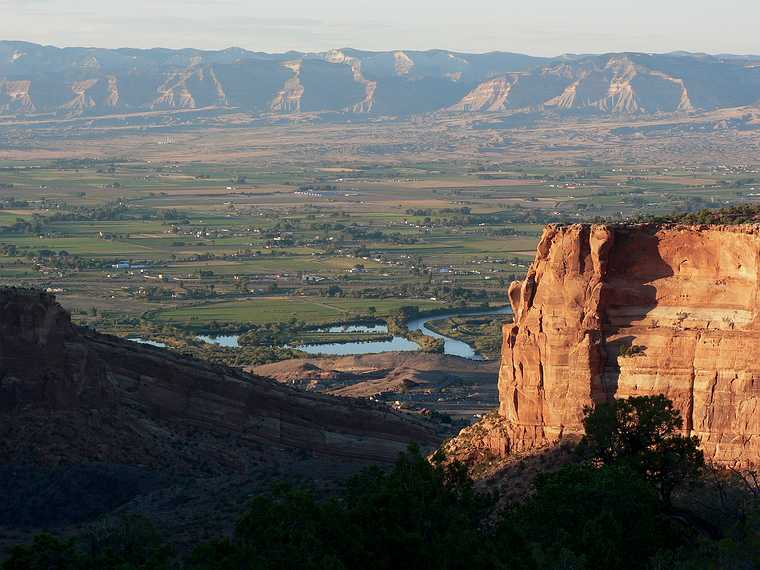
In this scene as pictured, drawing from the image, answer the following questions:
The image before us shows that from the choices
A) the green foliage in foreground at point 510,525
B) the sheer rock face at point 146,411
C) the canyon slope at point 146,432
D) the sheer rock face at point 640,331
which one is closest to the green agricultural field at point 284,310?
the sheer rock face at point 146,411

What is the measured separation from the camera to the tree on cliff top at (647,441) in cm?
3353

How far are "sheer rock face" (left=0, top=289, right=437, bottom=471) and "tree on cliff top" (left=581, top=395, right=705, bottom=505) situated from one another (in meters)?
13.7

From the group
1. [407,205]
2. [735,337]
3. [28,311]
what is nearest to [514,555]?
[735,337]

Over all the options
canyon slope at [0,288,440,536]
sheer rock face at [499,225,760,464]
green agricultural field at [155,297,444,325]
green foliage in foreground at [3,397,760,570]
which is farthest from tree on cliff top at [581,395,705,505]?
green agricultural field at [155,297,444,325]

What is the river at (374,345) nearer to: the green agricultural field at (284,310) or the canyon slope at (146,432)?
the green agricultural field at (284,310)

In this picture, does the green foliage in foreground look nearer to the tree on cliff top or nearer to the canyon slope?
the tree on cliff top

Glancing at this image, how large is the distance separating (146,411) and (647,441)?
57.2 ft

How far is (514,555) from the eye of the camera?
A: 2898cm

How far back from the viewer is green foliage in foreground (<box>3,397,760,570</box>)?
Answer: 2833 cm

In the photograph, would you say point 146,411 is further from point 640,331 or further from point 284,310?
point 284,310

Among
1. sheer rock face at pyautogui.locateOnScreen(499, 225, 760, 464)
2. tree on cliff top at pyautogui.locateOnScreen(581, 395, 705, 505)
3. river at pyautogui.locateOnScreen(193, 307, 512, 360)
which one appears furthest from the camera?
river at pyautogui.locateOnScreen(193, 307, 512, 360)

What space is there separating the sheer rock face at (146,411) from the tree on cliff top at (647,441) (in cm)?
1368

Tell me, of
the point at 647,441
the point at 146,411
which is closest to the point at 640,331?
the point at 647,441

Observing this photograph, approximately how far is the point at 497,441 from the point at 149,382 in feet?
43.2
